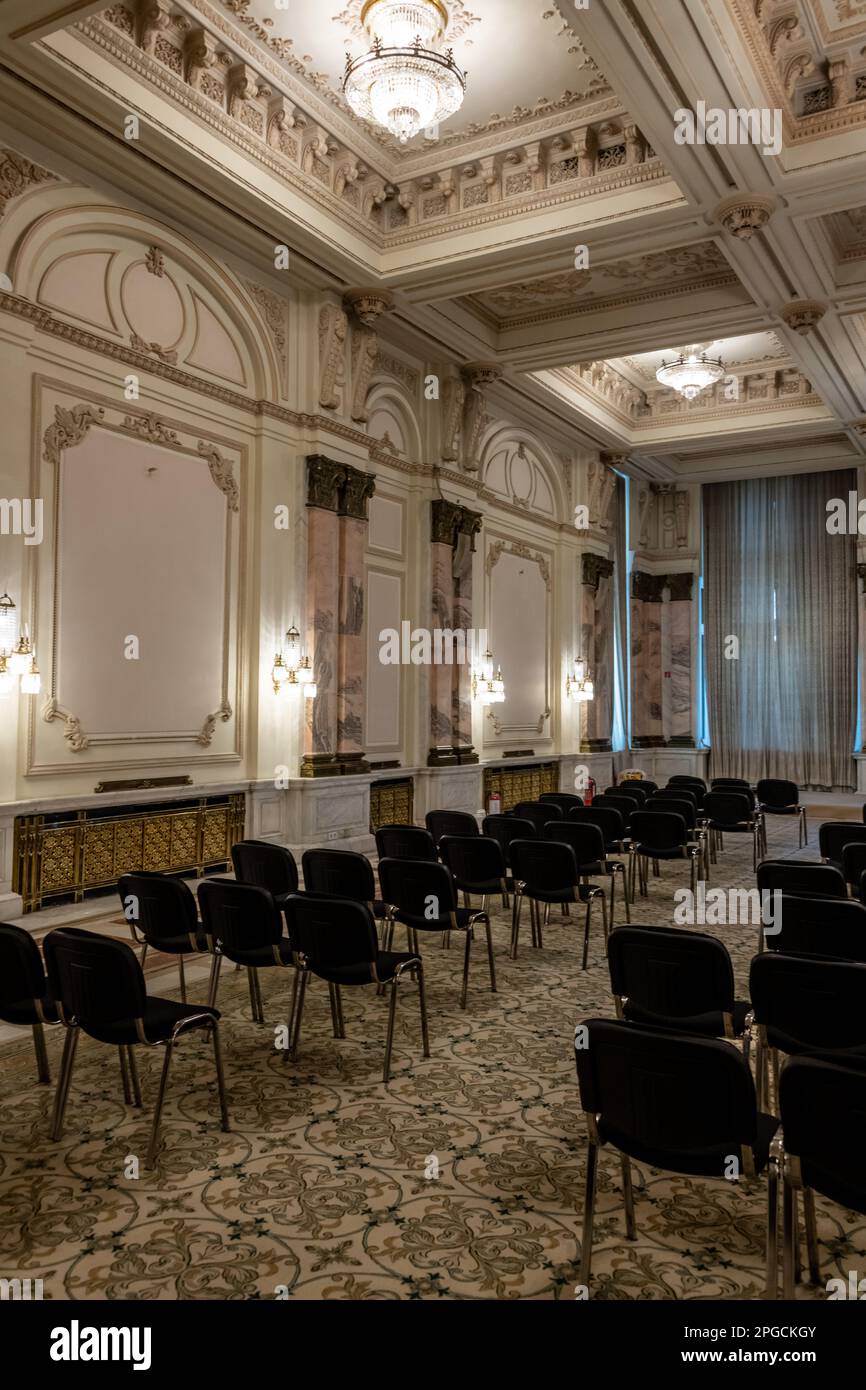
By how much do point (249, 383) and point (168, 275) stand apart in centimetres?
121

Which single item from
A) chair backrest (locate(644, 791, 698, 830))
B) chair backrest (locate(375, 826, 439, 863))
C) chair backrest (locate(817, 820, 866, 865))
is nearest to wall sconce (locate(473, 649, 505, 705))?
chair backrest (locate(644, 791, 698, 830))

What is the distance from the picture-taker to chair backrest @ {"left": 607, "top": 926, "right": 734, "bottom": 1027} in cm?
356

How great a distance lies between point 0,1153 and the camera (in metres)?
3.49

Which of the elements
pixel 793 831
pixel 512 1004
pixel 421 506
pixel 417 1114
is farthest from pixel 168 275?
pixel 793 831

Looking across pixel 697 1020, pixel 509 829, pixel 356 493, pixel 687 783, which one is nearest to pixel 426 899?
pixel 697 1020

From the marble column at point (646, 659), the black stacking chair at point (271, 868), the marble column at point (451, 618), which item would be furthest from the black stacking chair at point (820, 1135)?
the marble column at point (646, 659)

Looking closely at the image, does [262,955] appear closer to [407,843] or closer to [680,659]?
[407,843]

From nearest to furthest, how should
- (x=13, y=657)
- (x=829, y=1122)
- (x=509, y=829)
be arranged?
1. (x=829, y=1122)
2. (x=13, y=657)
3. (x=509, y=829)

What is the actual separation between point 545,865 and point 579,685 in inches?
342

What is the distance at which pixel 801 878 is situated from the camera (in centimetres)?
527

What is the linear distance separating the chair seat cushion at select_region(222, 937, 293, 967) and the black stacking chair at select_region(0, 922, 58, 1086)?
1.04m

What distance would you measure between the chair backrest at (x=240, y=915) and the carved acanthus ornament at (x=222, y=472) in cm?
474

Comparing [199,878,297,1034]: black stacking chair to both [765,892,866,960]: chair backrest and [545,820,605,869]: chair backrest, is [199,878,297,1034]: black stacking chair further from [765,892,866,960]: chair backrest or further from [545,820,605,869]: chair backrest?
[545,820,605,869]: chair backrest
